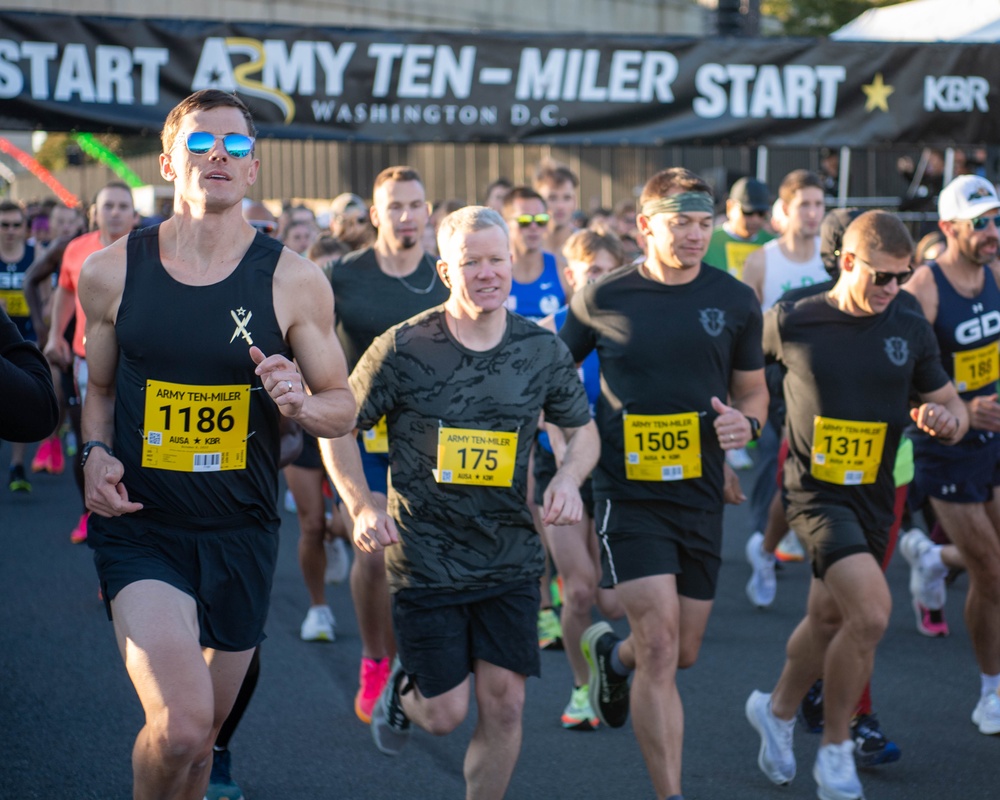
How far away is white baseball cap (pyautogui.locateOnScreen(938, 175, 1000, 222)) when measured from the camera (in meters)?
6.04

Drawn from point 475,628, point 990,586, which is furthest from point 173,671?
point 990,586

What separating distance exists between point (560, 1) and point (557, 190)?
27.3 meters

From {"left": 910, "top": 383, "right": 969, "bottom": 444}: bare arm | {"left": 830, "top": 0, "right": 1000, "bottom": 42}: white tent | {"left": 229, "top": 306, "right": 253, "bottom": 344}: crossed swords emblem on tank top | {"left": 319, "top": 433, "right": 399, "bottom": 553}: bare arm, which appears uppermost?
{"left": 830, "top": 0, "right": 1000, "bottom": 42}: white tent

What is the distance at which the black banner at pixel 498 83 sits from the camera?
33.2 feet

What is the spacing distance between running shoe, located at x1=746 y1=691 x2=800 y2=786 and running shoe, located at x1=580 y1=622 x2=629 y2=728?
56cm

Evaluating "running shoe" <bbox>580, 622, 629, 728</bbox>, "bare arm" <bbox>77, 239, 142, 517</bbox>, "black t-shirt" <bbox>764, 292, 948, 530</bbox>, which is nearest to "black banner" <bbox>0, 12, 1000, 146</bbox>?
"black t-shirt" <bbox>764, 292, 948, 530</bbox>

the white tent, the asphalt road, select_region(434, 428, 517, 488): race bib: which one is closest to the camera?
select_region(434, 428, 517, 488): race bib

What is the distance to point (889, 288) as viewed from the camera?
5055mm

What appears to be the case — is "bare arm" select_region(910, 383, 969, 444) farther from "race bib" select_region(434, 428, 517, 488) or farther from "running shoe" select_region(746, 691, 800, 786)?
"race bib" select_region(434, 428, 517, 488)

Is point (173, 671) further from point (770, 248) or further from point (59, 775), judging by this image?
point (770, 248)

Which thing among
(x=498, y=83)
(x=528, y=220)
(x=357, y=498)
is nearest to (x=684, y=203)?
(x=357, y=498)

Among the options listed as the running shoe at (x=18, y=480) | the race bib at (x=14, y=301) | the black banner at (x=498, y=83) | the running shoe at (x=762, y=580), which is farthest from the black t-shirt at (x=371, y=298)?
the race bib at (x=14, y=301)

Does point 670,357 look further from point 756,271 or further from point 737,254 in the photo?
point 737,254

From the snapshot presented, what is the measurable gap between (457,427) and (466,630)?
667 mm
